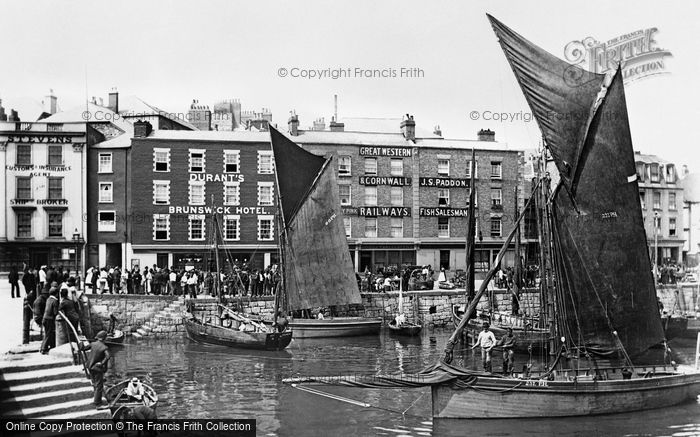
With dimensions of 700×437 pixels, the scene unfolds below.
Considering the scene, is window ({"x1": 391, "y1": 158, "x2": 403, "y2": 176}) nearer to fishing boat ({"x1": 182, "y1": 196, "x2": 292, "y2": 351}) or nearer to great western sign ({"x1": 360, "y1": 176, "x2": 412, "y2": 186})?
great western sign ({"x1": 360, "y1": 176, "x2": 412, "y2": 186})

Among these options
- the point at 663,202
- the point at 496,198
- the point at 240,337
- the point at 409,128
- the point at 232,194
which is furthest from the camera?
the point at 663,202

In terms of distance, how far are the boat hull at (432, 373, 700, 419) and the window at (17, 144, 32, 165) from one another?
115 ft

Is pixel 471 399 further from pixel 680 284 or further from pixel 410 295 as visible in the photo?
pixel 680 284

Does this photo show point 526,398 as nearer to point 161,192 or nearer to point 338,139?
point 338,139

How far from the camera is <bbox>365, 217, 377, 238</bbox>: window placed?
4900 centimetres

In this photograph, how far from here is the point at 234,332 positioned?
31.5m

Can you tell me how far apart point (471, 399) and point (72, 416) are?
1021cm

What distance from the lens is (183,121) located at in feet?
185

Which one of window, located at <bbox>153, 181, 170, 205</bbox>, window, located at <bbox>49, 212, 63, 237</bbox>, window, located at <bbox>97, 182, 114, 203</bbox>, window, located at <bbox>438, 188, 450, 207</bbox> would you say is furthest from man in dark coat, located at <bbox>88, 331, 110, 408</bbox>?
window, located at <bbox>438, 188, 450, 207</bbox>

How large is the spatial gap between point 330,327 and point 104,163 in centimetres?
2057

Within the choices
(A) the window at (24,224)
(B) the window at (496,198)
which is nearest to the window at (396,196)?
(B) the window at (496,198)

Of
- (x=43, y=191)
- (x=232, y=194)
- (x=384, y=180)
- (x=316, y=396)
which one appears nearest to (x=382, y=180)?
(x=384, y=180)

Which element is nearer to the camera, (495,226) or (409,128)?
(409,128)

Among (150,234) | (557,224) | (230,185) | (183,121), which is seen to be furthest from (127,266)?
(557,224)
